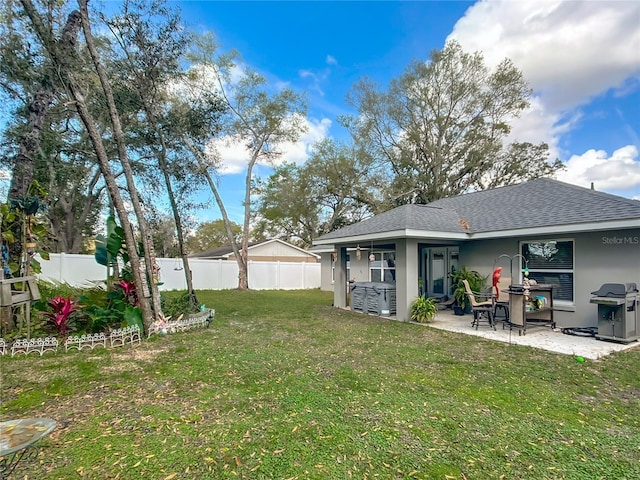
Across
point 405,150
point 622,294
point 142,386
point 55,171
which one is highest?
point 405,150

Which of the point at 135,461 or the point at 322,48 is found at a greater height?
the point at 322,48

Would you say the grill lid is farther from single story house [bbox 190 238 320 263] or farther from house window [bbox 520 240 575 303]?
single story house [bbox 190 238 320 263]

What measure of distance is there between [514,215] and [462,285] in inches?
98.3

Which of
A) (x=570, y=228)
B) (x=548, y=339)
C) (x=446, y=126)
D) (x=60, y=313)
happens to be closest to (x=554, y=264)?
(x=570, y=228)

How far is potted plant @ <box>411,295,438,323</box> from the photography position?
8.65 m

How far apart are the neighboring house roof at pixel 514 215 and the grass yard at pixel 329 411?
114 inches

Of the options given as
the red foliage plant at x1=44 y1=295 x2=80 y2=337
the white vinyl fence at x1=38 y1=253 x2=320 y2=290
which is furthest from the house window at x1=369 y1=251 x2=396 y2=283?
the white vinyl fence at x1=38 y1=253 x2=320 y2=290

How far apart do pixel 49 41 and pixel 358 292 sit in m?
9.78

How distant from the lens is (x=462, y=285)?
9.73m

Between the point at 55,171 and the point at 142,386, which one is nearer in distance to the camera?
the point at 142,386

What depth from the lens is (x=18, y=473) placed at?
247 cm

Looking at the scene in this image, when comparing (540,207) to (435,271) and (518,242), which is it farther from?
(435,271)

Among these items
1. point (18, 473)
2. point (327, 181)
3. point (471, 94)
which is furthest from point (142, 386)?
point (471, 94)

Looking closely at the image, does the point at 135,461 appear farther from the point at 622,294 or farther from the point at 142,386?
the point at 622,294
